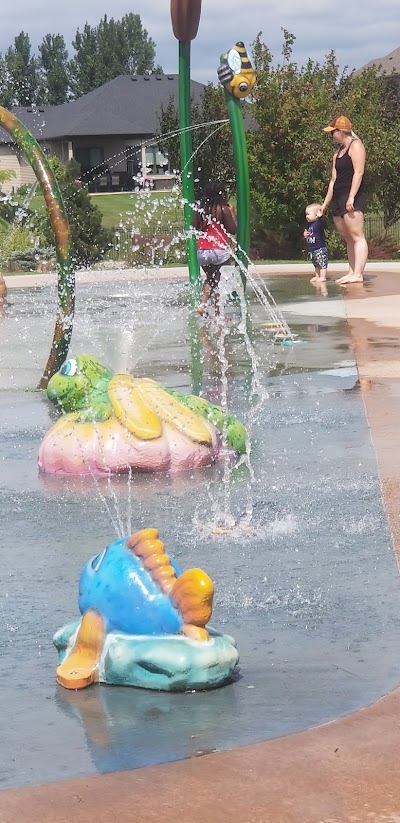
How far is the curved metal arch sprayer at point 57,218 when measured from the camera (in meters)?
8.65

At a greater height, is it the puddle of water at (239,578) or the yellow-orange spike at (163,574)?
the yellow-orange spike at (163,574)

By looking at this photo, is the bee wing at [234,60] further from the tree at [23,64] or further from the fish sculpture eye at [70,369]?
the tree at [23,64]

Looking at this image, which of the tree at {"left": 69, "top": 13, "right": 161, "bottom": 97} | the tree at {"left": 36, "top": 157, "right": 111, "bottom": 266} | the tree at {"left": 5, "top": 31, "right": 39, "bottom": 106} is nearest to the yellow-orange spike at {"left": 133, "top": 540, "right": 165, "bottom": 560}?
the tree at {"left": 36, "top": 157, "right": 111, "bottom": 266}

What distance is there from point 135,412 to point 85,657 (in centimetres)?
268

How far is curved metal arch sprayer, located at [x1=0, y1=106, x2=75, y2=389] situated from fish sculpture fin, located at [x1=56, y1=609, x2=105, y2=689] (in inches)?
198

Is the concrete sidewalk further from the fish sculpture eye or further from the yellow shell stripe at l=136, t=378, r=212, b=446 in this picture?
the yellow shell stripe at l=136, t=378, r=212, b=446

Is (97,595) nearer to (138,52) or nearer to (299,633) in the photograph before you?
(299,633)

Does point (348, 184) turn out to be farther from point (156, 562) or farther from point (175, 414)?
point (156, 562)

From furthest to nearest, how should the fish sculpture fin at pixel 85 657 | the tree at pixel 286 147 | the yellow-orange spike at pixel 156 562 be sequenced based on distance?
the tree at pixel 286 147, the yellow-orange spike at pixel 156 562, the fish sculpture fin at pixel 85 657

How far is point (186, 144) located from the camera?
13.2m

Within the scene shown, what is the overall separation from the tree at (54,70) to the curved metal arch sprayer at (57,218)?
386 ft

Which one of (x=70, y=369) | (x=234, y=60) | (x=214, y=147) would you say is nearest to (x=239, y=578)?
(x=70, y=369)

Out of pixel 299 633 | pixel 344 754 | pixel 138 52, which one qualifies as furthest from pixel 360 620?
pixel 138 52

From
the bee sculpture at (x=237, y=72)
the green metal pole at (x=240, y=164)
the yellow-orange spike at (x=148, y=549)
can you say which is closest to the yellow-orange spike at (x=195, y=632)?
the yellow-orange spike at (x=148, y=549)
